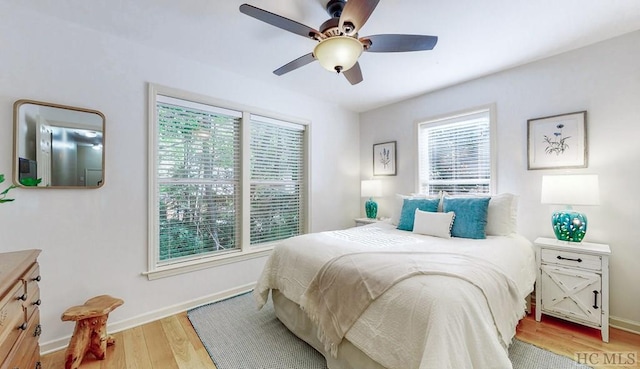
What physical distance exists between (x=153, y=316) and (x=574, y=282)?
143 inches

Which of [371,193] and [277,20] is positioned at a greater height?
[277,20]

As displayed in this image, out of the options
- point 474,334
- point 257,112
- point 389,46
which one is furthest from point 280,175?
point 474,334

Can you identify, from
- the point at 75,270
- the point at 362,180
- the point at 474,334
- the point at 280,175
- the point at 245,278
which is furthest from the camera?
the point at 362,180

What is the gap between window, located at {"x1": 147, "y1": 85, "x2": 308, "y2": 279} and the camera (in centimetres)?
251

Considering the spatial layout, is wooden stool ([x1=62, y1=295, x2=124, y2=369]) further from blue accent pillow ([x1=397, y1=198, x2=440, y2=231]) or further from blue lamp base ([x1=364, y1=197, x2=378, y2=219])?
blue lamp base ([x1=364, y1=197, x2=378, y2=219])

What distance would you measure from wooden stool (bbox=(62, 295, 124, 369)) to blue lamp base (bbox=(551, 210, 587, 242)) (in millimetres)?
3717

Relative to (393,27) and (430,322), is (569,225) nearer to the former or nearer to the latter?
(430,322)

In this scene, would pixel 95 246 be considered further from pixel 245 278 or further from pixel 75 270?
pixel 245 278

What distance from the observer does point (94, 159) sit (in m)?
2.10

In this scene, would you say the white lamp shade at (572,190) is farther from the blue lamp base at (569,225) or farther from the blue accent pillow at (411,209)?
the blue accent pillow at (411,209)


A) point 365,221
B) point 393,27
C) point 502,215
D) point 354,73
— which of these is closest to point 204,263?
point 365,221

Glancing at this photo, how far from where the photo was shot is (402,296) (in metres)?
1.30

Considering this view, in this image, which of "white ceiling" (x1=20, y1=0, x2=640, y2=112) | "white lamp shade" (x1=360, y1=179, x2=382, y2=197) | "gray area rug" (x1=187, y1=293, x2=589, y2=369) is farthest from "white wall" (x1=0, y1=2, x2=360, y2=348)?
"white lamp shade" (x1=360, y1=179, x2=382, y2=197)

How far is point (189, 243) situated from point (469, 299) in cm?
257
